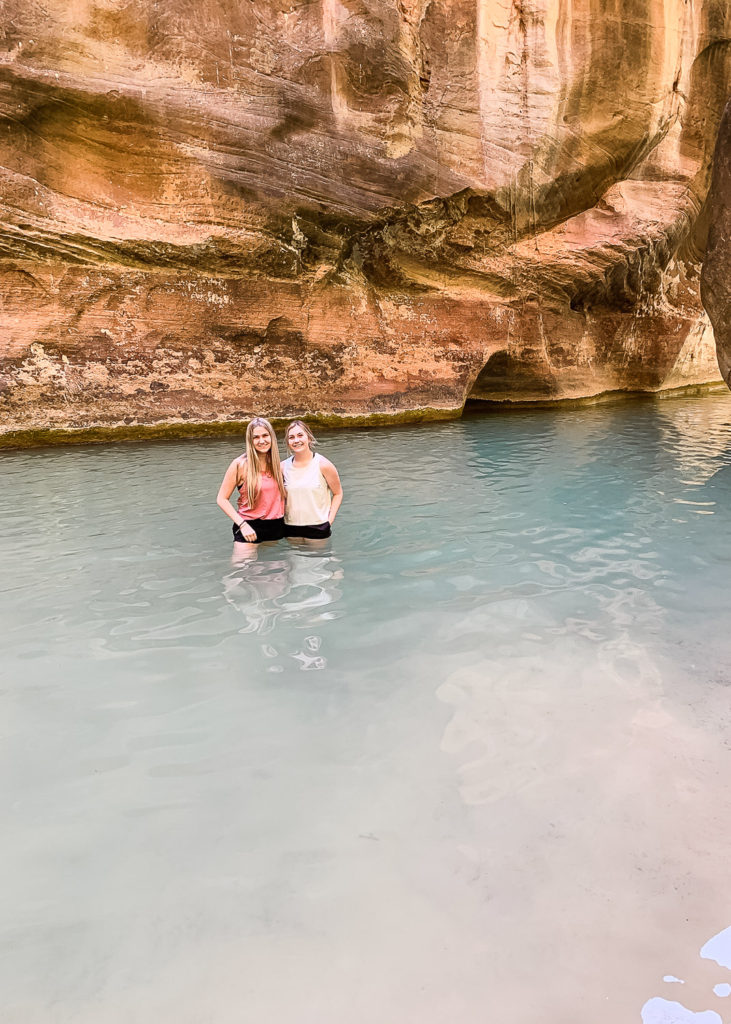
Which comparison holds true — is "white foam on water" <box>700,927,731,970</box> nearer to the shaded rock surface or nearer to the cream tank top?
the cream tank top

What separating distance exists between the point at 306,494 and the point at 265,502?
326 millimetres

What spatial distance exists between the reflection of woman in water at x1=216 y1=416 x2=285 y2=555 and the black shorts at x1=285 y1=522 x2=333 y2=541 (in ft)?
0.16

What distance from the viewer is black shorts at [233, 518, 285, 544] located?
523cm

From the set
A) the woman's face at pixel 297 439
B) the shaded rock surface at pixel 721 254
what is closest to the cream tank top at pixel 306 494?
the woman's face at pixel 297 439

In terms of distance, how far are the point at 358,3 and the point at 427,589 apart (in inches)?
427

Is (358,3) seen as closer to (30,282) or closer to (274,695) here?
(30,282)

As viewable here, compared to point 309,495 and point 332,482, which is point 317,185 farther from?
point 309,495

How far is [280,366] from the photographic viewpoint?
13039 millimetres

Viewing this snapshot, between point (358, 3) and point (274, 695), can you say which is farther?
point (358, 3)

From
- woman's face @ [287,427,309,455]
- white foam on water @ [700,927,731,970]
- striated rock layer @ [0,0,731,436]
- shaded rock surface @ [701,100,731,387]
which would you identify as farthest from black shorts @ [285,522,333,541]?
striated rock layer @ [0,0,731,436]

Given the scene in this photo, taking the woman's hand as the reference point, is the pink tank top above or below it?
above

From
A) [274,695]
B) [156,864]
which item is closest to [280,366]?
[274,695]

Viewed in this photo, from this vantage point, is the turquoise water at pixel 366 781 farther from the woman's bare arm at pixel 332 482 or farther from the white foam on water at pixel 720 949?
the woman's bare arm at pixel 332 482

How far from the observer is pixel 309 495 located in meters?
5.28
